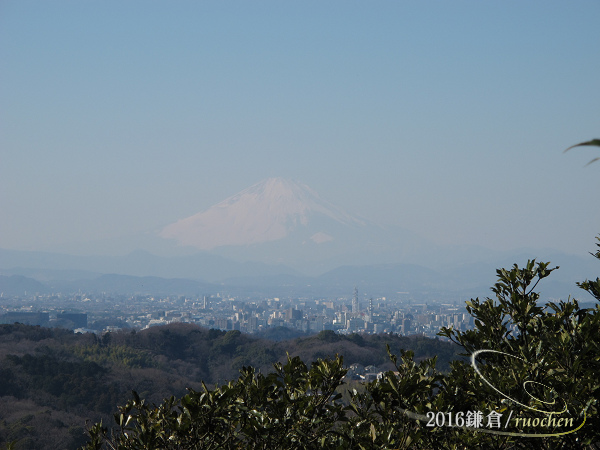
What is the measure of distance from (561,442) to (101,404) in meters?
35.1

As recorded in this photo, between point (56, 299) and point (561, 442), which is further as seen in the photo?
point (56, 299)

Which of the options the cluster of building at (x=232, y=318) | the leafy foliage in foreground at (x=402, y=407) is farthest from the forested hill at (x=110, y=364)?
the cluster of building at (x=232, y=318)

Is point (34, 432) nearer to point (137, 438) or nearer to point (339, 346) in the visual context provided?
point (137, 438)

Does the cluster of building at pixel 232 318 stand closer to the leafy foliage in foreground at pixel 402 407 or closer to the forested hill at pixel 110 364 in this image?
the forested hill at pixel 110 364

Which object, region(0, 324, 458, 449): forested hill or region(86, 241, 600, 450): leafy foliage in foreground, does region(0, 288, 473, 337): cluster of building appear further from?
region(86, 241, 600, 450): leafy foliage in foreground

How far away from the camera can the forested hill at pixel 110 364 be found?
98.2ft

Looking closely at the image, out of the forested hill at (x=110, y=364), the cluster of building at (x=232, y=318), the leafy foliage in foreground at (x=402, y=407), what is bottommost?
the cluster of building at (x=232, y=318)

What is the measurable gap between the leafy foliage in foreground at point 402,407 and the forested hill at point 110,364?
15.9 m

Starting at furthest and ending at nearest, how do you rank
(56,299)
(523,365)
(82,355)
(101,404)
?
(56,299) → (82,355) → (101,404) → (523,365)

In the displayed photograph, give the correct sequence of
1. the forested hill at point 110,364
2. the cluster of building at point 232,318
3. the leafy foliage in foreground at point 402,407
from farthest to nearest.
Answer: the cluster of building at point 232,318 < the forested hill at point 110,364 < the leafy foliage in foreground at point 402,407

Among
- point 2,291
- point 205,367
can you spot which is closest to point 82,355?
point 205,367

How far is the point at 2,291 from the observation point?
7539 inches

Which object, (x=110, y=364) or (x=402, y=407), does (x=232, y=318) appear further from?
(x=402, y=407)

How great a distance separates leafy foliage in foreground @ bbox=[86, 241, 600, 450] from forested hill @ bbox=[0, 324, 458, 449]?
52.2 ft
